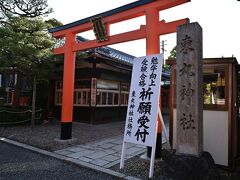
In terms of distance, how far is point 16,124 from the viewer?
12.4 metres

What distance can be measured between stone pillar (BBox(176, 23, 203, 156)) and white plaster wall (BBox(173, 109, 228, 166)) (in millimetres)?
1166

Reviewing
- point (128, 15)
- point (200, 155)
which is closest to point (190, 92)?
point (200, 155)

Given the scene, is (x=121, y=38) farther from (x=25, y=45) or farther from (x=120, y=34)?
(x=25, y=45)

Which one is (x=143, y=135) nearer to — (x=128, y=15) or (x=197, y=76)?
(x=197, y=76)

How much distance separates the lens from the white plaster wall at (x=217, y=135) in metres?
5.59

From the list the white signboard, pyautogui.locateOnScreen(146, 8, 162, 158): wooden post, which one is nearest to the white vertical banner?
the white signboard

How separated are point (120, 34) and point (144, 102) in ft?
8.51

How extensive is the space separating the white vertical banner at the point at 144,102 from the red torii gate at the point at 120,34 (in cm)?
57

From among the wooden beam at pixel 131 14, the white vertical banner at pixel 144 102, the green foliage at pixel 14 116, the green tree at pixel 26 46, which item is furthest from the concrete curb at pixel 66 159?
the wooden beam at pixel 131 14

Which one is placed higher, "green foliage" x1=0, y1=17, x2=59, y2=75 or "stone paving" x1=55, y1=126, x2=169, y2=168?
"green foliage" x1=0, y1=17, x2=59, y2=75

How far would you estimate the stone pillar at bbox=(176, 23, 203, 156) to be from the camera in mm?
4680

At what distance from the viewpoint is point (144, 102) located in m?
5.59

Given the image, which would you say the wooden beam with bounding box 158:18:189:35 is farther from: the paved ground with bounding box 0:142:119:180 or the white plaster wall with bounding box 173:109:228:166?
the paved ground with bounding box 0:142:119:180

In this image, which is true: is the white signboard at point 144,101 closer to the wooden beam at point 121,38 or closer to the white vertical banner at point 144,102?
the white vertical banner at point 144,102
